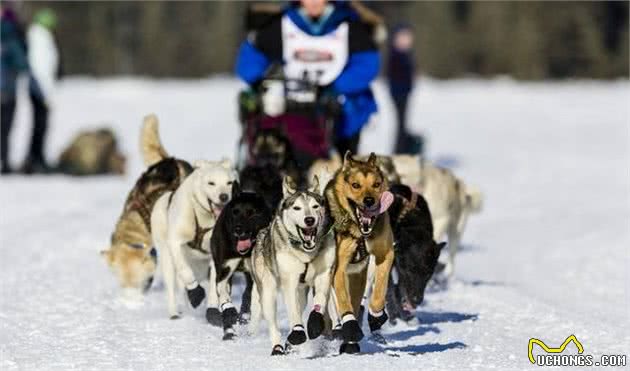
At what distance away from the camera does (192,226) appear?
6.13 metres

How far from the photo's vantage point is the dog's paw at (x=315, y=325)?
5.16 meters

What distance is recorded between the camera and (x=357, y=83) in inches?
345

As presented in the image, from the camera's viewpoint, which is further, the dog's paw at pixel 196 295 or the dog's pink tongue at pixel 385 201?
the dog's paw at pixel 196 295

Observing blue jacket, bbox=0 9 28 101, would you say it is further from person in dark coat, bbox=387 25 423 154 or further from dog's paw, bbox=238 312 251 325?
dog's paw, bbox=238 312 251 325

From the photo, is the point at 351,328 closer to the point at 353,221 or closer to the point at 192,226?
the point at 353,221

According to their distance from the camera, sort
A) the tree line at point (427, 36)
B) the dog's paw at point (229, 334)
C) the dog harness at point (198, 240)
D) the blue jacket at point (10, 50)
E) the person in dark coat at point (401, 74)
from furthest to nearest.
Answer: the tree line at point (427, 36) < the person in dark coat at point (401, 74) < the blue jacket at point (10, 50) < the dog harness at point (198, 240) < the dog's paw at point (229, 334)

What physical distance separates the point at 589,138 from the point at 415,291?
13683mm

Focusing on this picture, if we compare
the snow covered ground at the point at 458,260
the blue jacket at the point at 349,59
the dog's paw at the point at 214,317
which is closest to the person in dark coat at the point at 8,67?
the snow covered ground at the point at 458,260

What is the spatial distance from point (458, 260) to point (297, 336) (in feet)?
13.8

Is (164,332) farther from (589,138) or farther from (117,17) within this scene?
(117,17)

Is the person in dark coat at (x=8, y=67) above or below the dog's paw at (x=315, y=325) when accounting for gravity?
above

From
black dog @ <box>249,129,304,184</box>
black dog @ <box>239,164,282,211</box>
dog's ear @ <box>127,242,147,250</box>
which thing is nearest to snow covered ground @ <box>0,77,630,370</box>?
dog's ear @ <box>127,242,147,250</box>

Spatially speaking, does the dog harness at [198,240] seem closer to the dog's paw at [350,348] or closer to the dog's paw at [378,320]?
the dog's paw at [378,320]

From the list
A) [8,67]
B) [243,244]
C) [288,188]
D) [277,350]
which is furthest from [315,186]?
[8,67]
